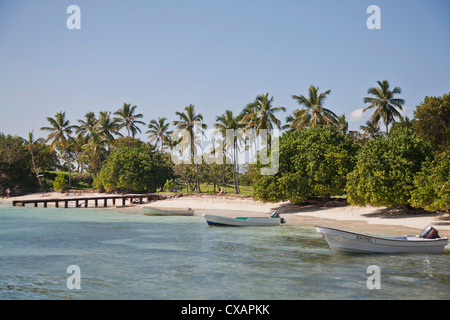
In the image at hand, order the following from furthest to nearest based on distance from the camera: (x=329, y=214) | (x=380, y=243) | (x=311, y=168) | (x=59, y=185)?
1. (x=59, y=185)
2. (x=311, y=168)
3. (x=329, y=214)
4. (x=380, y=243)

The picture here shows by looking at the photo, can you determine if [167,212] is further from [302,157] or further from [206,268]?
[206,268]

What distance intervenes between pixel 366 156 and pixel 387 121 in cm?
2385

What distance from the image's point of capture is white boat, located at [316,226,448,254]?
18.0 metres

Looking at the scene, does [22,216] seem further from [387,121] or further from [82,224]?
[387,121]

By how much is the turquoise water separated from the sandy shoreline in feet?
15.0

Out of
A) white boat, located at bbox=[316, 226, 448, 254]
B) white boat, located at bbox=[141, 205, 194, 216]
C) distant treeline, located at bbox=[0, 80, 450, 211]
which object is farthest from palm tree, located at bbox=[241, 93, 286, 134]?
white boat, located at bbox=[316, 226, 448, 254]

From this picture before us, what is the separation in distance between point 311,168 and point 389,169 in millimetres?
7676

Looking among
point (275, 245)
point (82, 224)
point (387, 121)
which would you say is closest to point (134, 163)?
point (82, 224)

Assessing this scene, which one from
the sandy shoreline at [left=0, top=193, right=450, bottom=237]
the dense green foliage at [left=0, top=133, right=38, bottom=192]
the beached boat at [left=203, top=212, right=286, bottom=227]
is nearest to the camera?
the sandy shoreline at [left=0, top=193, right=450, bottom=237]

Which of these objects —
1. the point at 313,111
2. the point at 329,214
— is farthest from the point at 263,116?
the point at 329,214

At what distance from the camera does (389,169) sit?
3019cm

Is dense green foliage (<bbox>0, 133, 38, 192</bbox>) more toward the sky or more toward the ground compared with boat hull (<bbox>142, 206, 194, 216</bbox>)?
more toward the sky

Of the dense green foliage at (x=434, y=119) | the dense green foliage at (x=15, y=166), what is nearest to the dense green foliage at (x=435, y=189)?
the dense green foliage at (x=434, y=119)

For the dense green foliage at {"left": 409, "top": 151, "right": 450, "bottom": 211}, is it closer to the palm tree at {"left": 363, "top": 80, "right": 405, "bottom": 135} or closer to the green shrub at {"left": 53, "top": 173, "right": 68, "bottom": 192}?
the palm tree at {"left": 363, "top": 80, "right": 405, "bottom": 135}
